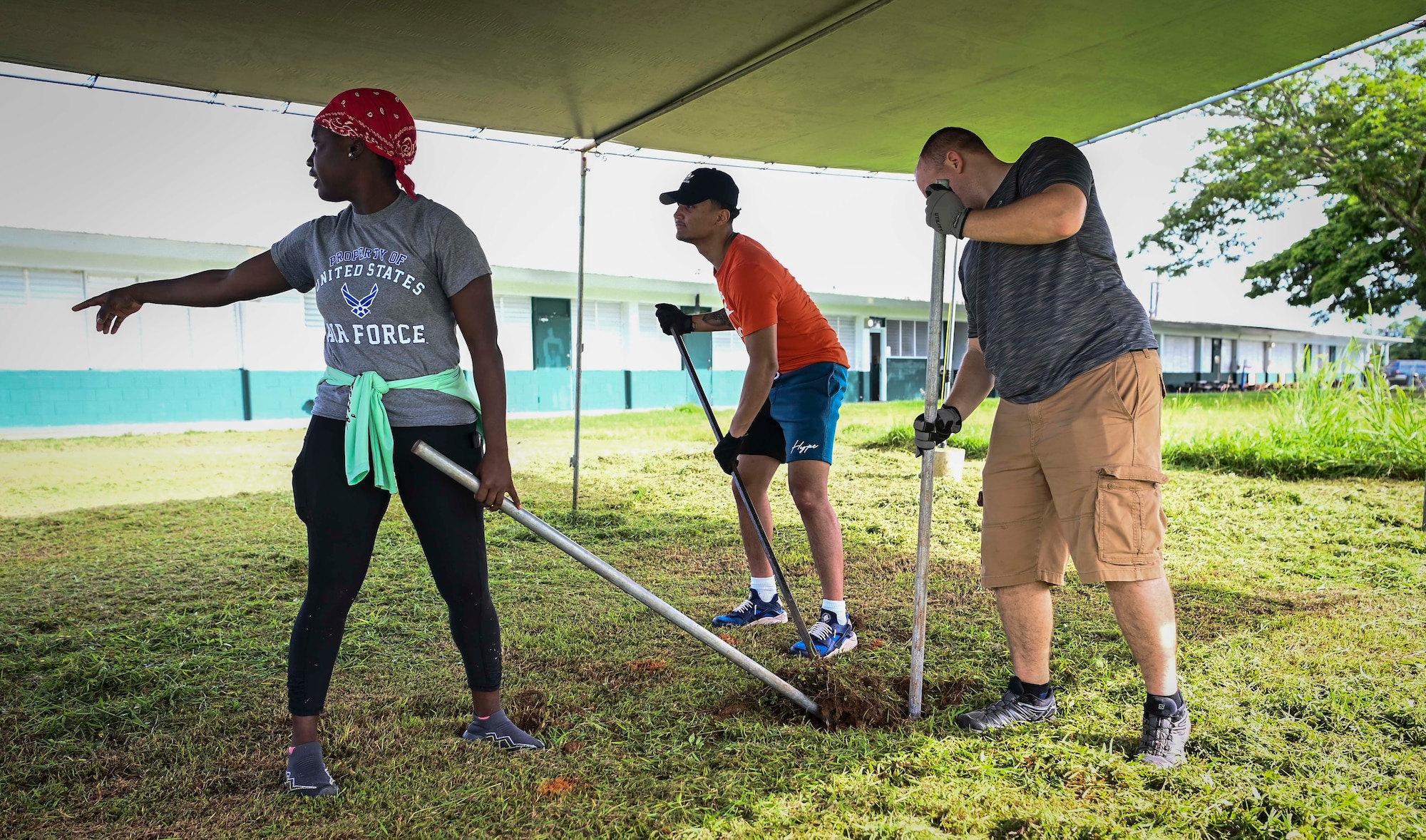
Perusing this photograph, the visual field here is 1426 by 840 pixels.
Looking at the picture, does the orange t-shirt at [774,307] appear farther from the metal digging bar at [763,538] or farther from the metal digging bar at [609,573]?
the metal digging bar at [609,573]

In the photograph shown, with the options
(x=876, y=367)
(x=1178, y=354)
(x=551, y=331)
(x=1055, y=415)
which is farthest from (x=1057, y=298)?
(x=1178, y=354)

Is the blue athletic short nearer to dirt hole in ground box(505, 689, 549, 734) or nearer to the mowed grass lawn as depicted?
the mowed grass lawn

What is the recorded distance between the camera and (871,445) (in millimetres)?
10969

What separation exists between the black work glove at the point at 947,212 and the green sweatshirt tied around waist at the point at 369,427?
1398 millimetres

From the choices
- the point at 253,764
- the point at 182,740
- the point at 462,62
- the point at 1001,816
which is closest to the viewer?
the point at 1001,816

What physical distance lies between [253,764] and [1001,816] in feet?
6.17

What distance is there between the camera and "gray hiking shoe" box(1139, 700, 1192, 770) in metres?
2.25

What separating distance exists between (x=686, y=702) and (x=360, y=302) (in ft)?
4.94

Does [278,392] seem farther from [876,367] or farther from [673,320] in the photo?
[876,367]

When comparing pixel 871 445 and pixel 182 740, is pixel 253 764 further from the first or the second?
pixel 871 445

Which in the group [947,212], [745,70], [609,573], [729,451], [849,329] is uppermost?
[849,329]

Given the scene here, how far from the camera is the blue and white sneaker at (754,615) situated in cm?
359

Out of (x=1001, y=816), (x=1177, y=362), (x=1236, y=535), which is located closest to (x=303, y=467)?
(x=1001, y=816)

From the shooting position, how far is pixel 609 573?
2.34 meters
